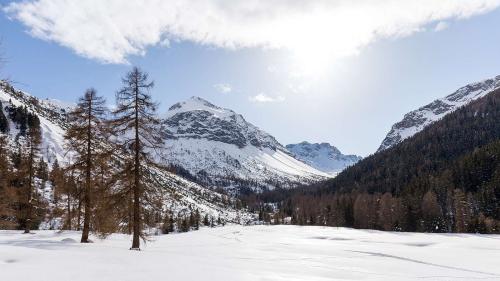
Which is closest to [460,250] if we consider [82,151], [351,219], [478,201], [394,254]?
[394,254]

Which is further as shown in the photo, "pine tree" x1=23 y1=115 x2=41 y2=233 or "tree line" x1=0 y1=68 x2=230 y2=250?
"pine tree" x1=23 y1=115 x2=41 y2=233

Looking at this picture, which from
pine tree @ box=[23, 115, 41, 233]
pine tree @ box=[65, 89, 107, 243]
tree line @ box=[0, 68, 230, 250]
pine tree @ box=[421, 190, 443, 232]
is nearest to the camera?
tree line @ box=[0, 68, 230, 250]

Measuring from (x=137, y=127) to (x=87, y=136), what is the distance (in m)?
5.92

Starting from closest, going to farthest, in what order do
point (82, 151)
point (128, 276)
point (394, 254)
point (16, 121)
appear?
1. point (128, 276)
2. point (394, 254)
3. point (82, 151)
4. point (16, 121)

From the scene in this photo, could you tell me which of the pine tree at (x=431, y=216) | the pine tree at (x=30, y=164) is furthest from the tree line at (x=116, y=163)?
the pine tree at (x=431, y=216)

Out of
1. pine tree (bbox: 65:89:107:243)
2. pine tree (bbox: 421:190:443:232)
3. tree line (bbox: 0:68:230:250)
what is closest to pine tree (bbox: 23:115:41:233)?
tree line (bbox: 0:68:230:250)

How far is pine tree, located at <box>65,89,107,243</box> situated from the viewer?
29312 mm

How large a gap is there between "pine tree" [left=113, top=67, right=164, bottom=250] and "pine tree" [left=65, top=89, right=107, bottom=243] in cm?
356

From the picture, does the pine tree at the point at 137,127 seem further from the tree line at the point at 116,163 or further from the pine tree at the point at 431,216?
the pine tree at the point at 431,216

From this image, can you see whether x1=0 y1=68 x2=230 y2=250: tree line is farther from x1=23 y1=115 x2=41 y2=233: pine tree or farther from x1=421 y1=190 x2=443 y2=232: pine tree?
x1=421 y1=190 x2=443 y2=232: pine tree

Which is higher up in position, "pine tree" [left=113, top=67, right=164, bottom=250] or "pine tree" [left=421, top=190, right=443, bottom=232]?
"pine tree" [left=113, top=67, right=164, bottom=250]

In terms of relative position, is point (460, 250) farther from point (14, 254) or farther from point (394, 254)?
point (14, 254)

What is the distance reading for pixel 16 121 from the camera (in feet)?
632

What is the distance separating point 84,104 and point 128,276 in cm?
2203
